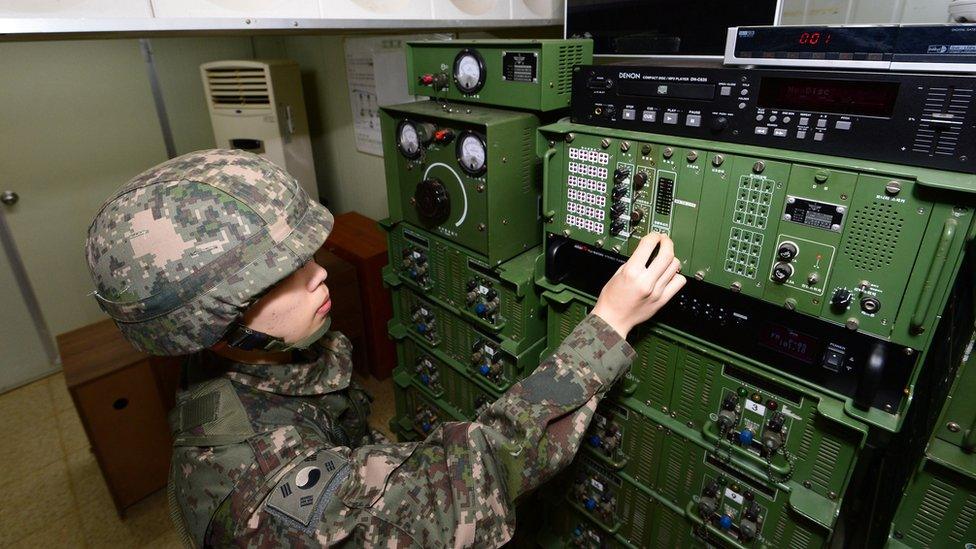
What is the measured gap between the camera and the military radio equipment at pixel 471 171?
62.8 inches

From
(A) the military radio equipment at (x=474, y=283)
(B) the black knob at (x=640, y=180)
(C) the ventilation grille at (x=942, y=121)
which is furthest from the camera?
(A) the military radio equipment at (x=474, y=283)

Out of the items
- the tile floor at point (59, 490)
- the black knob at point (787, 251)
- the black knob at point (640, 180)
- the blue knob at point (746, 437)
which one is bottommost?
the tile floor at point (59, 490)

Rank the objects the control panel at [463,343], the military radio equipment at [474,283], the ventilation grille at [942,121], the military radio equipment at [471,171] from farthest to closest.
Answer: the control panel at [463,343]
the military radio equipment at [474,283]
the military radio equipment at [471,171]
the ventilation grille at [942,121]

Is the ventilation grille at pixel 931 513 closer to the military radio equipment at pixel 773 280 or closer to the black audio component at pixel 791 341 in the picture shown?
the military radio equipment at pixel 773 280

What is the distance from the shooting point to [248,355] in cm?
118

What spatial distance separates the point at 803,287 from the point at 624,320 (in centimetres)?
37

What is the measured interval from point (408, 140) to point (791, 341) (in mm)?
1326

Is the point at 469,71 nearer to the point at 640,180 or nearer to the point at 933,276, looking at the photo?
the point at 640,180

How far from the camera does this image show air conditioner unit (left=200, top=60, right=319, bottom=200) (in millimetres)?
3035

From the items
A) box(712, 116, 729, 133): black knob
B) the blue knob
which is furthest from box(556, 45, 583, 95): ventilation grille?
the blue knob

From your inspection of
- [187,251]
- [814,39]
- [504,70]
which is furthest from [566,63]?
[187,251]

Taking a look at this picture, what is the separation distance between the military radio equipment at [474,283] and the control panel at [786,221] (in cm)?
41

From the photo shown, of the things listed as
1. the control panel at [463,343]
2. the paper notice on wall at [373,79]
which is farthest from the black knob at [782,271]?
the paper notice on wall at [373,79]

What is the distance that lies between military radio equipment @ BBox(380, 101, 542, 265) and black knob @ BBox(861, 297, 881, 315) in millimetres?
984
